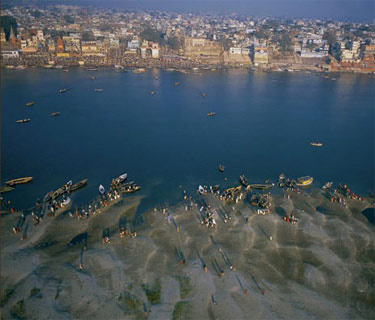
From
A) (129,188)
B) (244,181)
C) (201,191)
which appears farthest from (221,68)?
(129,188)

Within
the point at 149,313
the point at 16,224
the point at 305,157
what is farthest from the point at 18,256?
the point at 305,157

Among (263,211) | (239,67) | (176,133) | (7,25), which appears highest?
(7,25)

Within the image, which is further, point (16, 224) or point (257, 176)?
point (257, 176)

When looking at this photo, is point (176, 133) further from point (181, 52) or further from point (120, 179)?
point (181, 52)

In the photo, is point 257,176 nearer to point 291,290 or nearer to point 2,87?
point 291,290

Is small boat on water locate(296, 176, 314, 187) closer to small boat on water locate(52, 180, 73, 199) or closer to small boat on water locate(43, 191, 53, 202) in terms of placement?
small boat on water locate(52, 180, 73, 199)

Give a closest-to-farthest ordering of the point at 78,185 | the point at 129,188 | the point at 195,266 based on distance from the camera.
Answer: the point at 195,266 < the point at 129,188 < the point at 78,185
